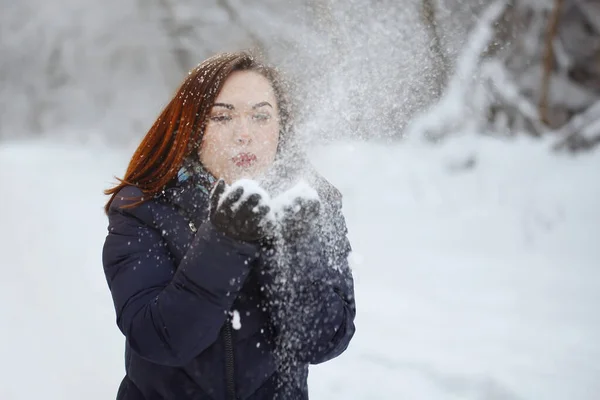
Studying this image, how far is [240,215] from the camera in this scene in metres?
1.23

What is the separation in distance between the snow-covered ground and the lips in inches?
16.7

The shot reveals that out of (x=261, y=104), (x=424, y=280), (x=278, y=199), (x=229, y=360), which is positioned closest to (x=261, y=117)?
(x=261, y=104)

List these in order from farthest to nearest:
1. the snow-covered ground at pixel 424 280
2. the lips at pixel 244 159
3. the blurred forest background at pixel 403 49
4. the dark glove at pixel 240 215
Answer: the blurred forest background at pixel 403 49
the snow-covered ground at pixel 424 280
the lips at pixel 244 159
the dark glove at pixel 240 215

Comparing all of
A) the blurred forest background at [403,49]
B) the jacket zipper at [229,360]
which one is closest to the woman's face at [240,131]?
the jacket zipper at [229,360]

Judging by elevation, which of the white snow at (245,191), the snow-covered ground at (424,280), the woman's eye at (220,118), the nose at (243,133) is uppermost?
the snow-covered ground at (424,280)

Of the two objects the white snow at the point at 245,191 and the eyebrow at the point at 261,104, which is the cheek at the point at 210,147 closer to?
the eyebrow at the point at 261,104

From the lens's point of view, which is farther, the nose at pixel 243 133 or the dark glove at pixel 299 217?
the nose at pixel 243 133

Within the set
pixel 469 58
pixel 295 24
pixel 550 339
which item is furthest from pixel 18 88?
pixel 550 339

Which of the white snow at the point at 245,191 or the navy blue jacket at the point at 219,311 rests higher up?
the white snow at the point at 245,191

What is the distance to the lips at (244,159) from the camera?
1.52 meters

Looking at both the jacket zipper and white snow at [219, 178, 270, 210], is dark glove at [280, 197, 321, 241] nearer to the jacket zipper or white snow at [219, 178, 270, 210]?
white snow at [219, 178, 270, 210]

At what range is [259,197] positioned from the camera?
122cm

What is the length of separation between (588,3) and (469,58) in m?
1.62

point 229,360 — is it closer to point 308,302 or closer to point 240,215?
point 308,302
